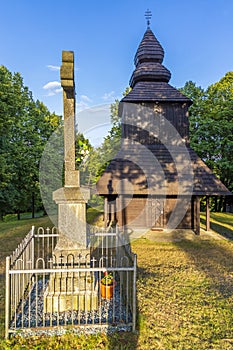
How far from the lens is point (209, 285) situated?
6332 mm

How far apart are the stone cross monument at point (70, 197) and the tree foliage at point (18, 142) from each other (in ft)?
41.1

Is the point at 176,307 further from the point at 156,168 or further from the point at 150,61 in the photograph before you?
the point at 150,61

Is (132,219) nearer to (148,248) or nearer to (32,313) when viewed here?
(148,248)

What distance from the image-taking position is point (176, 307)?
5.12 metres

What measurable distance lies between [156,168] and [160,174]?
402mm

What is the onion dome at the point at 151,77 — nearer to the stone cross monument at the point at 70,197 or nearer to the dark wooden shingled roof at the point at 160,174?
the dark wooden shingled roof at the point at 160,174

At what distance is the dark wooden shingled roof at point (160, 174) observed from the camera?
12.6 m

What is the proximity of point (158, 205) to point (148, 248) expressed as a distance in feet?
13.8

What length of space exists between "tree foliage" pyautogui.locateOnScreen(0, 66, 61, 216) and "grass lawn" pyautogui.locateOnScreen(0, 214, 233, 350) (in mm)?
9674

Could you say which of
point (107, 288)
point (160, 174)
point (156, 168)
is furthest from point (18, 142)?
point (107, 288)

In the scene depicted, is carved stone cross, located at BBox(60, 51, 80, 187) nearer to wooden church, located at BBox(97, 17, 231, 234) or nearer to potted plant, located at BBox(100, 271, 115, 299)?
potted plant, located at BBox(100, 271, 115, 299)

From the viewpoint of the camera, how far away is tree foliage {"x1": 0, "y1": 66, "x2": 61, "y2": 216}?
1697 cm

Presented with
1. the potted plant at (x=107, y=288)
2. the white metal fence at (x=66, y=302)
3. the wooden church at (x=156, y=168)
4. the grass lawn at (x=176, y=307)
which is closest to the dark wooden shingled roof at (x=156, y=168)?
the wooden church at (x=156, y=168)

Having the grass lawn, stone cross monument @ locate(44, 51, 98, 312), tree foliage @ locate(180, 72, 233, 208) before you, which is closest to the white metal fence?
stone cross monument @ locate(44, 51, 98, 312)
